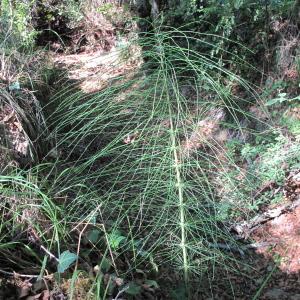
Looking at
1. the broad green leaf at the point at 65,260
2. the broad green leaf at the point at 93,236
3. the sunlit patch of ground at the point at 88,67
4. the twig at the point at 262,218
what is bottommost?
the twig at the point at 262,218

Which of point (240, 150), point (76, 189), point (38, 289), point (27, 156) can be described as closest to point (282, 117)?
point (240, 150)

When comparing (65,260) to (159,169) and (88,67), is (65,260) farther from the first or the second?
(88,67)

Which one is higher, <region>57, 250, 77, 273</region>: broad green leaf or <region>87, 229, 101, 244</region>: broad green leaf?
<region>57, 250, 77, 273</region>: broad green leaf

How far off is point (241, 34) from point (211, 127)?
3.56ft

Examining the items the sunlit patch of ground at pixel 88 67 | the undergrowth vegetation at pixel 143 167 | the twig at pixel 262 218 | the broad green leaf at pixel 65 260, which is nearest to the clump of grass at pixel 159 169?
the undergrowth vegetation at pixel 143 167

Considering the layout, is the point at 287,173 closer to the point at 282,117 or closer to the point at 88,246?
the point at 282,117

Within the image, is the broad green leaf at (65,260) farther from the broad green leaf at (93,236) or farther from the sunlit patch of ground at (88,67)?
the sunlit patch of ground at (88,67)

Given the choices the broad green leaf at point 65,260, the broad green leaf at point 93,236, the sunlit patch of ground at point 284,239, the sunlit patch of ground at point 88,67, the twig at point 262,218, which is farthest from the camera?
the sunlit patch of ground at point 88,67

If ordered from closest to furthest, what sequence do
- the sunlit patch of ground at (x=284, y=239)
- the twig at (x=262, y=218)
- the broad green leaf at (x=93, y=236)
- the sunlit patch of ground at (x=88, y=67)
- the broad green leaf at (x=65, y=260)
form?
the broad green leaf at (x=65, y=260)
the broad green leaf at (x=93, y=236)
the sunlit patch of ground at (x=284, y=239)
the twig at (x=262, y=218)
the sunlit patch of ground at (x=88, y=67)

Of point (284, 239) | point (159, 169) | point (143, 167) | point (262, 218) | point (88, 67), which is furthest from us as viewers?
point (88, 67)

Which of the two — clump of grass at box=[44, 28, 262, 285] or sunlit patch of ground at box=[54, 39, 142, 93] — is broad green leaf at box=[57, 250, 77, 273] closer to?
clump of grass at box=[44, 28, 262, 285]

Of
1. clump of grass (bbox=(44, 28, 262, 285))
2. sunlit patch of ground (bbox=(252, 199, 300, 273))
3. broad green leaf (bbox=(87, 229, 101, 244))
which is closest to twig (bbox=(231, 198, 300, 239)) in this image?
sunlit patch of ground (bbox=(252, 199, 300, 273))

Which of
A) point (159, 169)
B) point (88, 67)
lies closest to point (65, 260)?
point (159, 169)

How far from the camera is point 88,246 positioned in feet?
8.72
